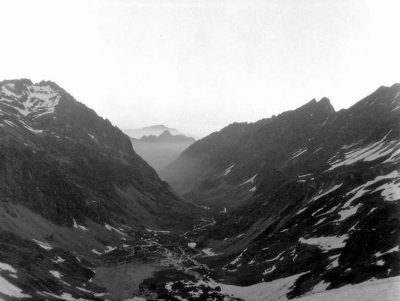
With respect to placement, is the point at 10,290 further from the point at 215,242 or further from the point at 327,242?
the point at 215,242

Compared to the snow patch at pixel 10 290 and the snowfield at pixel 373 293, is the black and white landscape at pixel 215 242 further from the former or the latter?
the snowfield at pixel 373 293

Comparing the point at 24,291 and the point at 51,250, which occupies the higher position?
the point at 51,250

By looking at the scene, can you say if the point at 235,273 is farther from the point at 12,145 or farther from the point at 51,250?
the point at 12,145

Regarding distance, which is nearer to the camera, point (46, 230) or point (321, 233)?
point (321, 233)

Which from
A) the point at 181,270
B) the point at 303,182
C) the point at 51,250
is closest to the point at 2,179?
the point at 51,250

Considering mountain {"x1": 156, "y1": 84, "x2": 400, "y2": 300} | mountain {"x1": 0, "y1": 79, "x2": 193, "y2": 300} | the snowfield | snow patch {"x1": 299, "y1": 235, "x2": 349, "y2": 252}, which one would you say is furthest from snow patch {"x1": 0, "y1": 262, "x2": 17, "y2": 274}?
the snowfield

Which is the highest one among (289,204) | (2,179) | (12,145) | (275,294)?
(12,145)

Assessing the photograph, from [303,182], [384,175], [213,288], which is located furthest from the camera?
[303,182]

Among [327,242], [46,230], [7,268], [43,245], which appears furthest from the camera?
[46,230]

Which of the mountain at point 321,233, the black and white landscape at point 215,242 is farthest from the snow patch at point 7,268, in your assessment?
the mountain at point 321,233

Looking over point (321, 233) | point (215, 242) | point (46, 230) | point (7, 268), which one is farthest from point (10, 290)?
point (215, 242)

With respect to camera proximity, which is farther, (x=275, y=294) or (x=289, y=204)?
(x=289, y=204)
